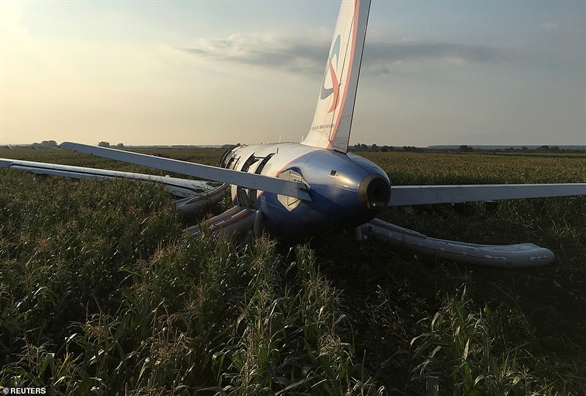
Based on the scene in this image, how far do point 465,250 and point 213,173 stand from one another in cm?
568

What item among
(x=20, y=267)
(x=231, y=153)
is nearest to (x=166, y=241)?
(x=20, y=267)

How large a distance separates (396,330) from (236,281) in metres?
2.35

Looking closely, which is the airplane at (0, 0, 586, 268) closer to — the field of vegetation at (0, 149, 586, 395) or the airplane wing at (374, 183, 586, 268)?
the airplane wing at (374, 183, 586, 268)

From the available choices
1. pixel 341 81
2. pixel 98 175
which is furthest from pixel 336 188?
pixel 98 175

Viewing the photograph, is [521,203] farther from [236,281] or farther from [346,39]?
[236,281]

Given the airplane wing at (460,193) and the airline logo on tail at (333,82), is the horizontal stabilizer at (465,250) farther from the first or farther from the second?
the airline logo on tail at (333,82)

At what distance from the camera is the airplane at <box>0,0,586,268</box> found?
6.15 m

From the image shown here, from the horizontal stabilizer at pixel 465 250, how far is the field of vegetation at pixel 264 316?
0.26 metres

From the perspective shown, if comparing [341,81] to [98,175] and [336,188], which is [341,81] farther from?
[98,175]

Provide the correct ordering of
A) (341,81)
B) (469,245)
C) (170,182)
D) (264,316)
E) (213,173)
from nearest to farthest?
(264,316), (213,173), (341,81), (469,245), (170,182)

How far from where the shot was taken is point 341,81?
7758mm

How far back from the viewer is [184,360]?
365 cm

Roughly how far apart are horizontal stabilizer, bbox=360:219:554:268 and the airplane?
21mm

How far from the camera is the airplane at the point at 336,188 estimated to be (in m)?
6.15
